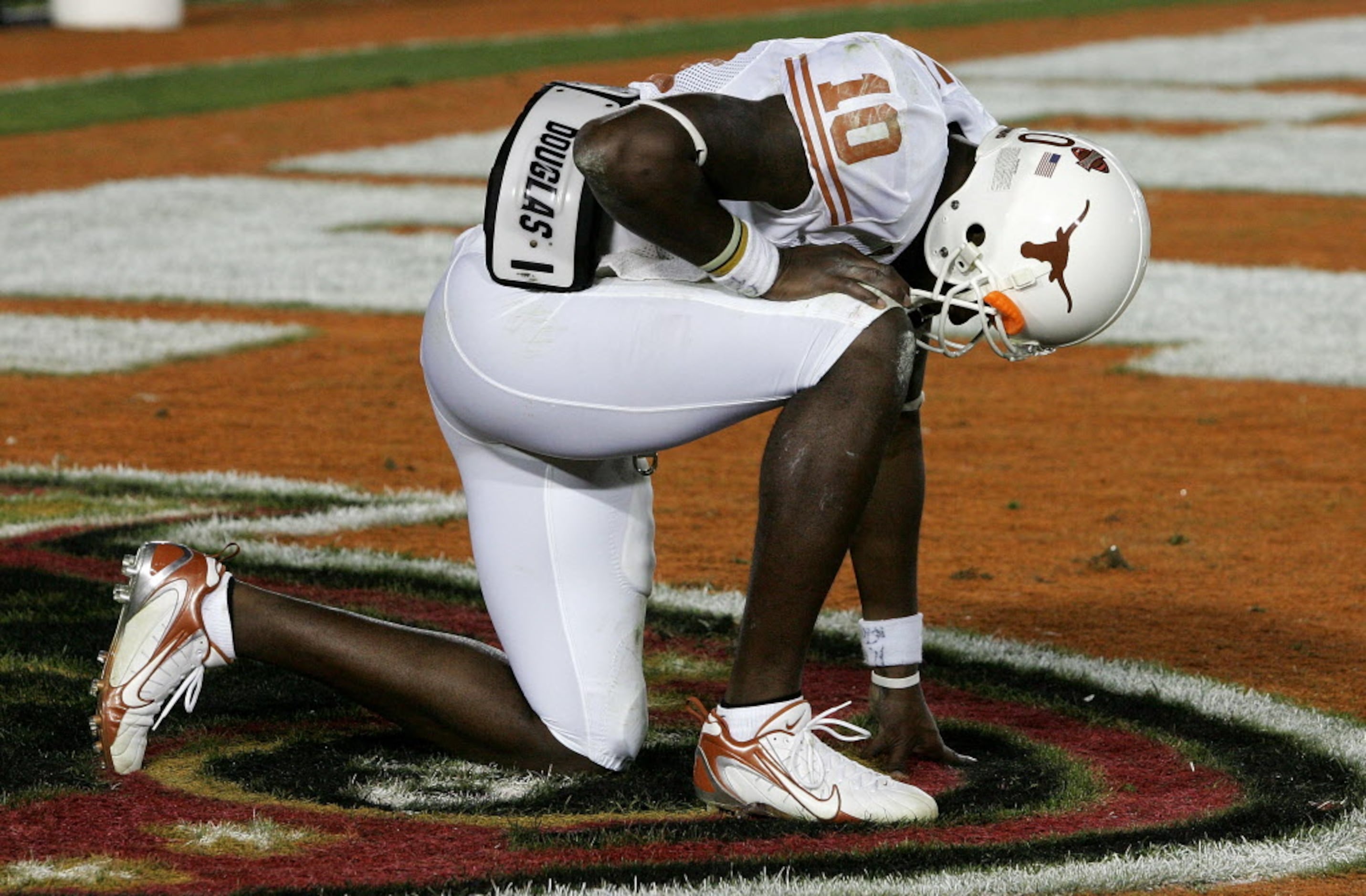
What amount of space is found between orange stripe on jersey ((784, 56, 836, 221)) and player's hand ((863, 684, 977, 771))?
3.40 feet

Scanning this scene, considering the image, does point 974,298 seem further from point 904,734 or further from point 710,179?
point 904,734

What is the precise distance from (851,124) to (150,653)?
1.55 m

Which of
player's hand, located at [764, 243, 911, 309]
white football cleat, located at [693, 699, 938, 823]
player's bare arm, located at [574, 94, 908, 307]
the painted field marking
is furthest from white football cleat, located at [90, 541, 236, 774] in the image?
the painted field marking

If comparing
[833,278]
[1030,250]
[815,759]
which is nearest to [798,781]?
[815,759]

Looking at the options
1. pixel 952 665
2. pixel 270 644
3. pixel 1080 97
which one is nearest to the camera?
pixel 270 644

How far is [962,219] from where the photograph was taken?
4.00 m

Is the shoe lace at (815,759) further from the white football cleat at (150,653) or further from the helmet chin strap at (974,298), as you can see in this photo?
the white football cleat at (150,653)

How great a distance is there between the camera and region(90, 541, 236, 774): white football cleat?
4.05 meters

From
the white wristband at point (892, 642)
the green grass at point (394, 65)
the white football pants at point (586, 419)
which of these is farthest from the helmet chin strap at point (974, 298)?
the green grass at point (394, 65)

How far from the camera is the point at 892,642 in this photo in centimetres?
436

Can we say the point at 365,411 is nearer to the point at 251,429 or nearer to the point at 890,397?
the point at 251,429

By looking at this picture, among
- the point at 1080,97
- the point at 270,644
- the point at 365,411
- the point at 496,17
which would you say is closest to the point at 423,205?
the point at 365,411

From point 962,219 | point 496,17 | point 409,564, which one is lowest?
point 496,17

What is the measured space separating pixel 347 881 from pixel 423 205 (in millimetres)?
10908
